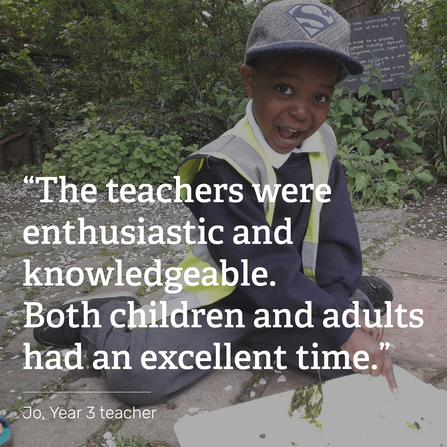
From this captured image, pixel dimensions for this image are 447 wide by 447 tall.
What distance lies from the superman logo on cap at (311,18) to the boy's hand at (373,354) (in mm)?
840

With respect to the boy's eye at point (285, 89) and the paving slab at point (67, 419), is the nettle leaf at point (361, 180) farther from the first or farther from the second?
the paving slab at point (67, 419)

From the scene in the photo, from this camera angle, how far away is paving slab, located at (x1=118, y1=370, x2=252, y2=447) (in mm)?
1236

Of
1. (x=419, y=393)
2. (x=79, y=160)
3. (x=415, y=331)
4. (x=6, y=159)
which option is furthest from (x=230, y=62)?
(x=419, y=393)

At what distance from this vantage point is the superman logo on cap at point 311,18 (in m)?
1.24

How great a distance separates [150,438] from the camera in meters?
1.21

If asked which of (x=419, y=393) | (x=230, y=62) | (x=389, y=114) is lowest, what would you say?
(x=419, y=393)

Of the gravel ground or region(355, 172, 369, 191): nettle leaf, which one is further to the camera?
region(355, 172, 369, 191): nettle leaf

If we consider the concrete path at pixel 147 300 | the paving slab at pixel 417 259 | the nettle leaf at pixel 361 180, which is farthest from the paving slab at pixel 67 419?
the nettle leaf at pixel 361 180

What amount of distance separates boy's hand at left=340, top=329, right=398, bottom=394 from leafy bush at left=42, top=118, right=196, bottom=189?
4.12 metres

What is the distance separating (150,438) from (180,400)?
19cm

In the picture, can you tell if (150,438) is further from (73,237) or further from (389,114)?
(389,114)

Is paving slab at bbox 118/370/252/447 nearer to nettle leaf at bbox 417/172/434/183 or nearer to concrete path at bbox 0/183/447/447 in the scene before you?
concrete path at bbox 0/183/447/447

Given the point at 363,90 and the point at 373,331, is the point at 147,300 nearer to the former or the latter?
the point at 373,331

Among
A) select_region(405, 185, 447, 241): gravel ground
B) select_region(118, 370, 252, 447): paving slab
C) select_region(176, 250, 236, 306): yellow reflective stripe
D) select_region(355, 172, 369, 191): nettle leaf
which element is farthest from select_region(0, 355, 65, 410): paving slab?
select_region(355, 172, 369, 191): nettle leaf
